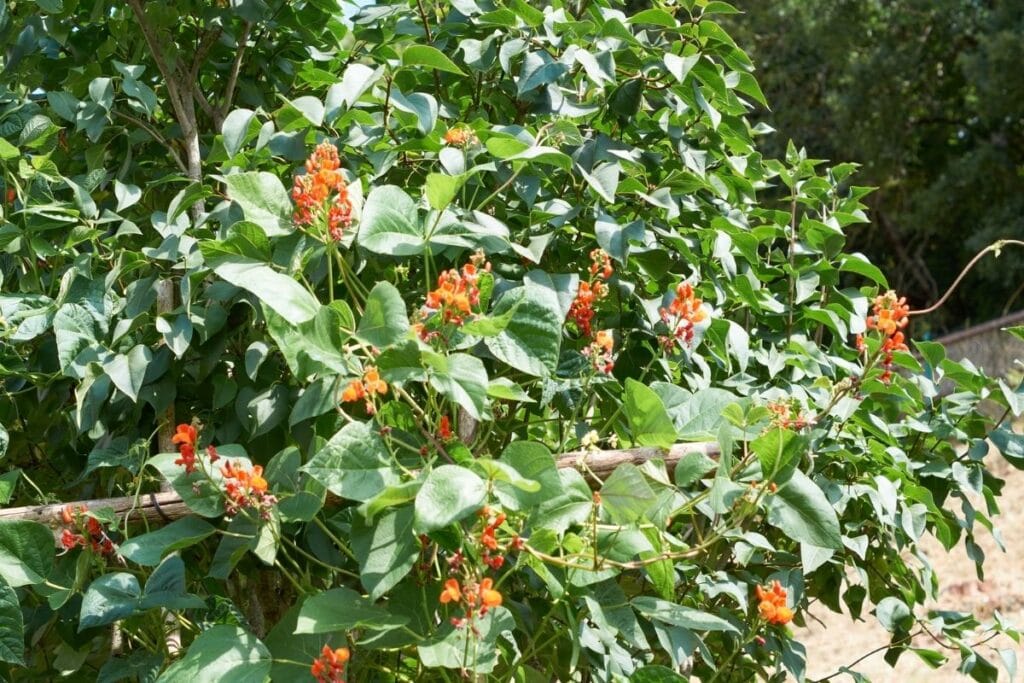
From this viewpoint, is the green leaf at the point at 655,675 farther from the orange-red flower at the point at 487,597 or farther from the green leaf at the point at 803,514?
the orange-red flower at the point at 487,597

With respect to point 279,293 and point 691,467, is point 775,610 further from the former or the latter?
point 279,293

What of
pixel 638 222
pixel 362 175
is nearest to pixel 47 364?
pixel 362 175

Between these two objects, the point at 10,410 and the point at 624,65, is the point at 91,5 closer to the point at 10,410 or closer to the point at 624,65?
the point at 10,410

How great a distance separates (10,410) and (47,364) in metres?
0.11

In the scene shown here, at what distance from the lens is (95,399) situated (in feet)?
4.35

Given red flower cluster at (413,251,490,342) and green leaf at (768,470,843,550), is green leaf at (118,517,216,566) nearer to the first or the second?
red flower cluster at (413,251,490,342)

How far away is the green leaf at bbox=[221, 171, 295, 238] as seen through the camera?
1.17 m

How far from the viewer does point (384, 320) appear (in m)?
1.04

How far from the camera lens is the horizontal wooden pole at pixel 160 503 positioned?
124 cm

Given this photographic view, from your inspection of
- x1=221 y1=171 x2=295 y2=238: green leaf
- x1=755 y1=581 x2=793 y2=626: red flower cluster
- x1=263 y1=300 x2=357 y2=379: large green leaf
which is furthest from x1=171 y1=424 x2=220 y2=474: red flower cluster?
x1=755 y1=581 x2=793 y2=626: red flower cluster

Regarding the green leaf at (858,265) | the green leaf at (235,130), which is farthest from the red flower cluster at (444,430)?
the green leaf at (858,265)

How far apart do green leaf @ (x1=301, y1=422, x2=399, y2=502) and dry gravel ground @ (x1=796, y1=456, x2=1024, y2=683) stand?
291cm

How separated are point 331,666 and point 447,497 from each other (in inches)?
7.5

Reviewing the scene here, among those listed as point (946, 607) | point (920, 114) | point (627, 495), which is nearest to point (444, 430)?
point (627, 495)
